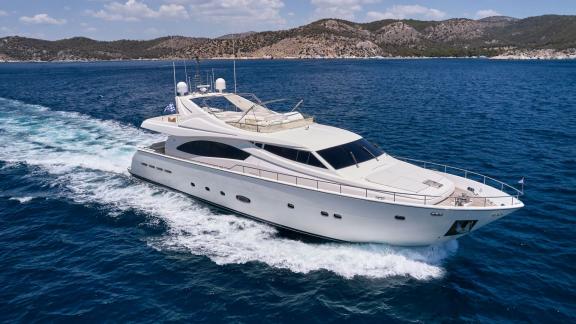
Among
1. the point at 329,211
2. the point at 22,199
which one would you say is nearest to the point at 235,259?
the point at 329,211

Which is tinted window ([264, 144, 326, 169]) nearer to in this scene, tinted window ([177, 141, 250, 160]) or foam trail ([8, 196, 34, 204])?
tinted window ([177, 141, 250, 160])

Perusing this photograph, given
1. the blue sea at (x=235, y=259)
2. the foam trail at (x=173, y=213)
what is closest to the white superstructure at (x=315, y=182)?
the foam trail at (x=173, y=213)

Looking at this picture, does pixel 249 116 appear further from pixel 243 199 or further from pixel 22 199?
pixel 22 199

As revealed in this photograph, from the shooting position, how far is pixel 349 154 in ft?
51.7

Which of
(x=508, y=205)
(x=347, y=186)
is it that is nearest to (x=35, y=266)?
(x=347, y=186)

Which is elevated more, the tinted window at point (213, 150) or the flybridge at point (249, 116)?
the flybridge at point (249, 116)

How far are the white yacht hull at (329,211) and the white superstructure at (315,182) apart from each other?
0.11 ft

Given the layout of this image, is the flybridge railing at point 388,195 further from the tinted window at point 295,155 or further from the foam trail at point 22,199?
the foam trail at point 22,199

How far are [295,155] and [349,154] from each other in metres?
2.12

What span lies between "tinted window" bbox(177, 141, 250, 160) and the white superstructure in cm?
5

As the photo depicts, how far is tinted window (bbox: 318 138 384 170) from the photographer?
15344 millimetres

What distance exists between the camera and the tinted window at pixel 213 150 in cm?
1733

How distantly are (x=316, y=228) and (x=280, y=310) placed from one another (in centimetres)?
404

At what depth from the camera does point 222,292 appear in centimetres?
1258
